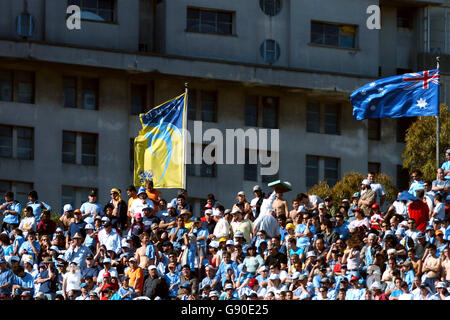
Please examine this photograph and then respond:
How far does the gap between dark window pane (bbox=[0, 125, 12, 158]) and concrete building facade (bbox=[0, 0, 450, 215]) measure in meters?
0.07

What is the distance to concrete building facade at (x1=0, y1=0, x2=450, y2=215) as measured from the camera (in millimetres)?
64938

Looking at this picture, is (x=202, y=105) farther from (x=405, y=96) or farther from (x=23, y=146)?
(x=405, y=96)

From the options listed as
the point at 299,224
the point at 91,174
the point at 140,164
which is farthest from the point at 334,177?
the point at 299,224


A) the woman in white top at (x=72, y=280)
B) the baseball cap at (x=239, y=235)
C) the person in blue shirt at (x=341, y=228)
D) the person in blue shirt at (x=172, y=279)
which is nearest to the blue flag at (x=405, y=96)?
the person in blue shirt at (x=341, y=228)

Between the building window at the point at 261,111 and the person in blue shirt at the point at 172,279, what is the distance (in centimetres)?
3858

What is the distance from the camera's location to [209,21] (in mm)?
68688

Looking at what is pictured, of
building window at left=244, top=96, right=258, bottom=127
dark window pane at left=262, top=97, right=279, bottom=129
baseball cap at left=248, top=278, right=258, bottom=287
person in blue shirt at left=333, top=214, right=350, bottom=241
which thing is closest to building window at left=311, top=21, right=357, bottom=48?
dark window pane at left=262, top=97, right=279, bottom=129

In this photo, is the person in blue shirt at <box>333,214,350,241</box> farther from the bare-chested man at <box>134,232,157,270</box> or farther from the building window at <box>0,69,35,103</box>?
the building window at <box>0,69,35,103</box>

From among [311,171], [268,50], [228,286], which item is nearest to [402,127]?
[311,171]

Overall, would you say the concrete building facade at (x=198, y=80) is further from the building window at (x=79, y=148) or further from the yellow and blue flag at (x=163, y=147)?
the yellow and blue flag at (x=163, y=147)

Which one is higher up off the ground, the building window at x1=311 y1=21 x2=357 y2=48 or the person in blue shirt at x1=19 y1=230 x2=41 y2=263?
the building window at x1=311 y1=21 x2=357 y2=48

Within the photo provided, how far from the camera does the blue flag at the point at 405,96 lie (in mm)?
38219

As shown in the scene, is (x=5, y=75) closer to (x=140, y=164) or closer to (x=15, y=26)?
(x=15, y=26)

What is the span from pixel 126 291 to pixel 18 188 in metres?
35.3
